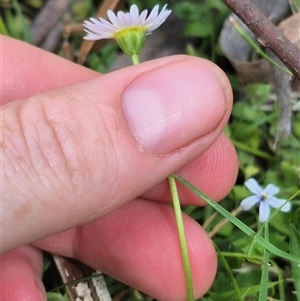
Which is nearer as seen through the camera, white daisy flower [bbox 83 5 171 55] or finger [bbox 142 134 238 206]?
white daisy flower [bbox 83 5 171 55]

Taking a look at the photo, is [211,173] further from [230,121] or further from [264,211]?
[230,121]

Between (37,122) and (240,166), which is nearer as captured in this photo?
(37,122)

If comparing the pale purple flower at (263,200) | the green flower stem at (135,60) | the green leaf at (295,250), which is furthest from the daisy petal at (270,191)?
the green flower stem at (135,60)

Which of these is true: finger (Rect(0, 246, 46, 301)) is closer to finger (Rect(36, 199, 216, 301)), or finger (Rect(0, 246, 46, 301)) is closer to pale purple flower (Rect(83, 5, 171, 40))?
finger (Rect(36, 199, 216, 301))

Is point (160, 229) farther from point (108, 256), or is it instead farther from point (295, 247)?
point (295, 247)

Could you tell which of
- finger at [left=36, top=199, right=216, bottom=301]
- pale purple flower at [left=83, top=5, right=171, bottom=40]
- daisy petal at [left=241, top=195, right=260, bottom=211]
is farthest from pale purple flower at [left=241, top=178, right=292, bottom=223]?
pale purple flower at [left=83, top=5, right=171, bottom=40]

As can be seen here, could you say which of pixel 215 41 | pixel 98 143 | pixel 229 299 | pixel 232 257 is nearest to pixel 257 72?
pixel 215 41

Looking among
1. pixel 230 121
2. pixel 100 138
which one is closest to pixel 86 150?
pixel 100 138
